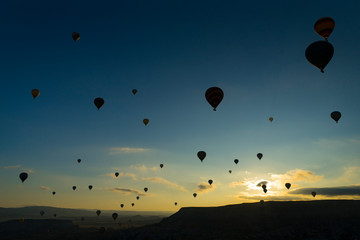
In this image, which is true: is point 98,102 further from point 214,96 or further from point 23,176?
point 23,176

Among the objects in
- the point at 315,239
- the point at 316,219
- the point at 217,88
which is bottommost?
the point at 315,239

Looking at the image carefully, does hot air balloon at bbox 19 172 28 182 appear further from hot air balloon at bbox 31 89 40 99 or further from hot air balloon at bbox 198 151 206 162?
hot air balloon at bbox 198 151 206 162

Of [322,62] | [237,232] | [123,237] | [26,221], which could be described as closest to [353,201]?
[237,232]

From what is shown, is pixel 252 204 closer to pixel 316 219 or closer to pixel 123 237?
pixel 316 219

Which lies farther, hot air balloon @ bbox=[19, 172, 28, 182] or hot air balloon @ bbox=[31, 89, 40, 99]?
hot air balloon @ bbox=[19, 172, 28, 182]

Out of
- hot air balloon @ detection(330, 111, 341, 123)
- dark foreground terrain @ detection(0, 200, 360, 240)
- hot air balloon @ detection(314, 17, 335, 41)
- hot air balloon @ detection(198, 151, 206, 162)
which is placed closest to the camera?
hot air balloon @ detection(314, 17, 335, 41)

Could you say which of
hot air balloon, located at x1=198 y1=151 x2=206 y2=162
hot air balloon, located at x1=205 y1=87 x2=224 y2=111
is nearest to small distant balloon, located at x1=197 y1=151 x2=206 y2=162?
hot air balloon, located at x1=198 y1=151 x2=206 y2=162

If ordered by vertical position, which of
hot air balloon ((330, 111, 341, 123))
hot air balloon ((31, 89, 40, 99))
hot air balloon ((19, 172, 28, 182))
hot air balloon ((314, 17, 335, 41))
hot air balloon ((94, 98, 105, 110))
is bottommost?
hot air balloon ((330, 111, 341, 123))
